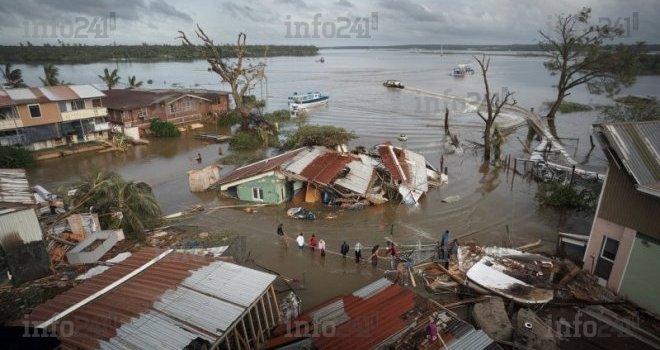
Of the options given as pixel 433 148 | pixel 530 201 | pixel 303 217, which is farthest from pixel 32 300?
pixel 433 148

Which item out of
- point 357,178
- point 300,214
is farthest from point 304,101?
point 300,214

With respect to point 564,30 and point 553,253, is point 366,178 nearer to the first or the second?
point 553,253

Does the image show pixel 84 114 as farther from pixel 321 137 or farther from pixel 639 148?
pixel 639 148

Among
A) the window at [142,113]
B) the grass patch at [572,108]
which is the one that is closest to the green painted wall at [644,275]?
the window at [142,113]

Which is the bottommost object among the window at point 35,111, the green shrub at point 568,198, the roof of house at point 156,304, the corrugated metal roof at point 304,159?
the green shrub at point 568,198

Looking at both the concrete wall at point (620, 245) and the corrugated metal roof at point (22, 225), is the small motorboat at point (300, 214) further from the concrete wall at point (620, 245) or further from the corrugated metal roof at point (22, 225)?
the concrete wall at point (620, 245)

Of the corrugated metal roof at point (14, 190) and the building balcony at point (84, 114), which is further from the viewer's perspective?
the building balcony at point (84, 114)

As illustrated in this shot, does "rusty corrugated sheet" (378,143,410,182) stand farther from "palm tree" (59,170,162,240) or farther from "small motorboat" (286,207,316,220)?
"palm tree" (59,170,162,240)
